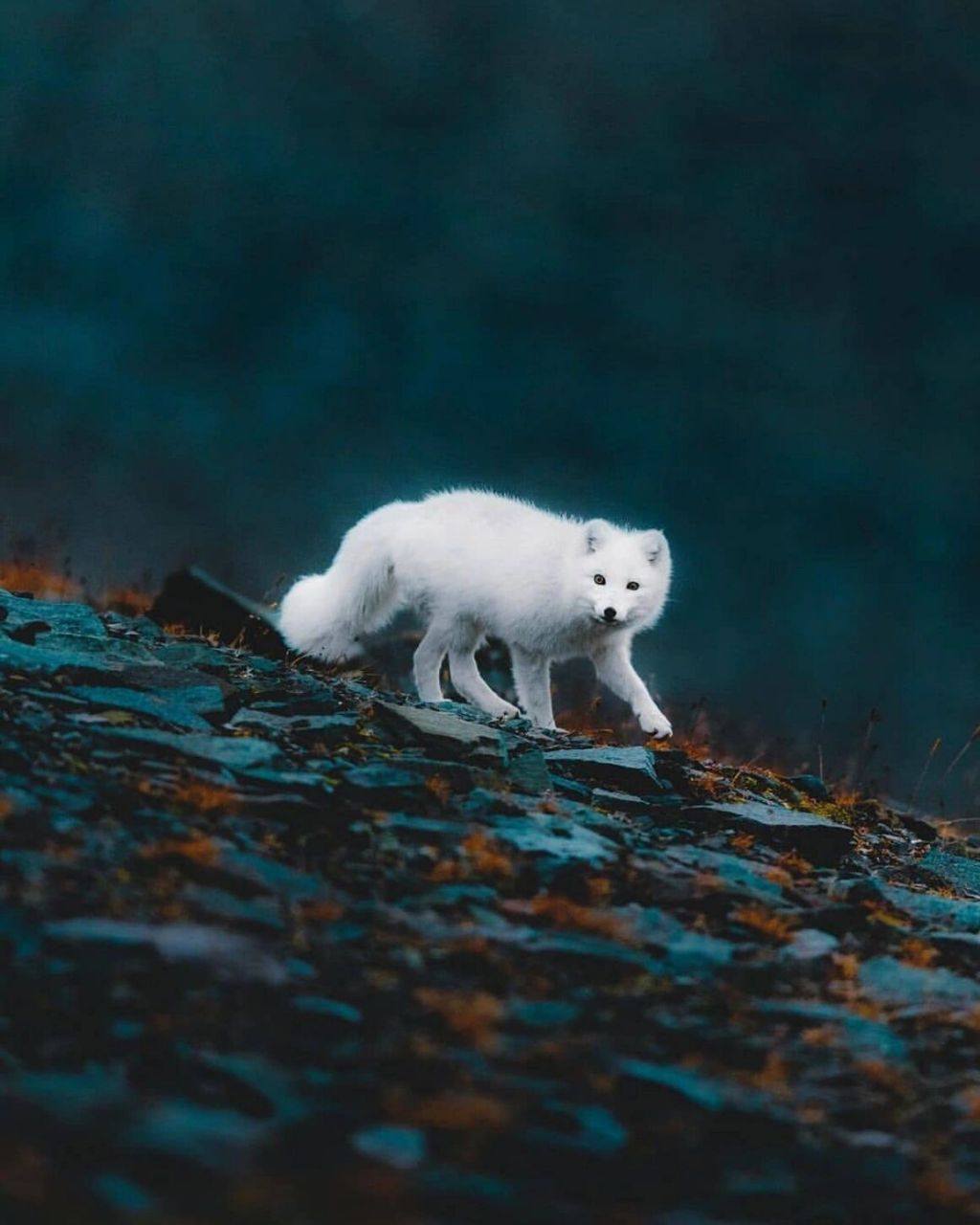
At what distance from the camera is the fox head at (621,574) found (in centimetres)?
1002

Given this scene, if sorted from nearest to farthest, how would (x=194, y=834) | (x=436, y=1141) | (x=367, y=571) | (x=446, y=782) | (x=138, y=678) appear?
1. (x=436, y=1141)
2. (x=194, y=834)
3. (x=446, y=782)
4. (x=138, y=678)
5. (x=367, y=571)

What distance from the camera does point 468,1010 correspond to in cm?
428

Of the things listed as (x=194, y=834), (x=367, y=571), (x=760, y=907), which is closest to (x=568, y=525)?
(x=367, y=571)

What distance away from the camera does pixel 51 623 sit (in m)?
8.69

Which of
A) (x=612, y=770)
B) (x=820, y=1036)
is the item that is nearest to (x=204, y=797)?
(x=820, y=1036)

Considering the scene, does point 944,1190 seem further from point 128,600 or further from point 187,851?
point 128,600

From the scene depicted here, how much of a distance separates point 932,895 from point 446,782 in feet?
10.2

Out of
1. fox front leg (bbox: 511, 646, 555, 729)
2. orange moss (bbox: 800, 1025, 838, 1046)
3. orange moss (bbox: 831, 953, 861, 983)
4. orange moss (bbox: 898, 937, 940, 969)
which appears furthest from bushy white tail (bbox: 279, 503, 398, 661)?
orange moss (bbox: 800, 1025, 838, 1046)

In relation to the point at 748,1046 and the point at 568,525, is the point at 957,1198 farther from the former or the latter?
the point at 568,525

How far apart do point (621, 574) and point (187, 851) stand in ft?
19.5

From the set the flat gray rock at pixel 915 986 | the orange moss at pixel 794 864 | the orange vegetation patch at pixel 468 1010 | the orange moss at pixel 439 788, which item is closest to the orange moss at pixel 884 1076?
the flat gray rock at pixel 915 986

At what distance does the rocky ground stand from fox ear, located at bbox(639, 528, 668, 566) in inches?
145

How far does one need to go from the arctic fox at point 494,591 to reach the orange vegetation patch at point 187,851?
17.2 ft

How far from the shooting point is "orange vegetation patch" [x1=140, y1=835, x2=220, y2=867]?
5008 mm
